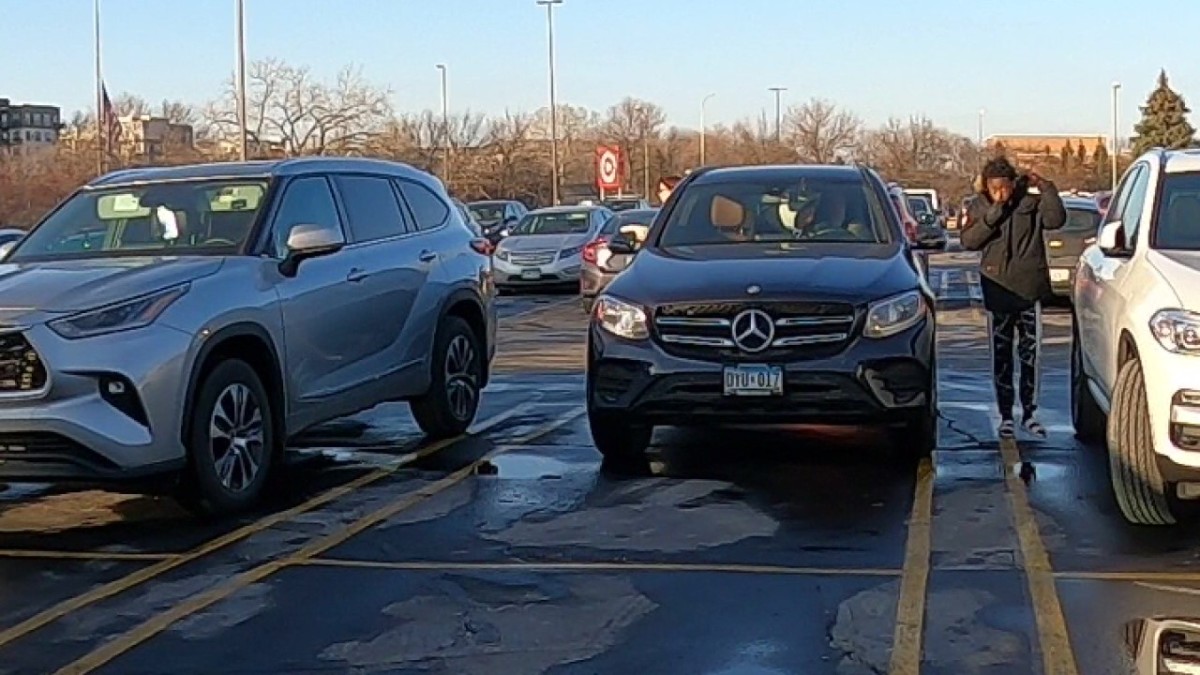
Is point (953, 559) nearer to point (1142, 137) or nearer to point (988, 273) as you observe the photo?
point (988, 273)

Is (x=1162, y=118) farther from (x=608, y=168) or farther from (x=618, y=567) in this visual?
(x=618, y=567)

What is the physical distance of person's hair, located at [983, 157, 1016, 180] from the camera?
994 centimetres

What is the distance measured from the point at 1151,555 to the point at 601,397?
2958mm

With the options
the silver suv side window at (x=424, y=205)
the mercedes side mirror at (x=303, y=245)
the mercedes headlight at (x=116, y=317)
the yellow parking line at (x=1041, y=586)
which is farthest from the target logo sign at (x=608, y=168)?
the mercedes headlight at (x=116, y=317)

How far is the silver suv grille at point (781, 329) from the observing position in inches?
330

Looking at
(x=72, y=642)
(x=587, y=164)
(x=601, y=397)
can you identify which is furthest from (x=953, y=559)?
(x=587, y=164)

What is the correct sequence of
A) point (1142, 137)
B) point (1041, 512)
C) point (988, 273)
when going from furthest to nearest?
point (1142, 137) → point (988, 273) → point (1041, 512)

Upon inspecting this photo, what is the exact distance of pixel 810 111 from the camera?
85500 mm

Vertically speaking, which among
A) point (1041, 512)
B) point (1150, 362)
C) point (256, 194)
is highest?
point (256, 194)

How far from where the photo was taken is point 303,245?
27.5 feet

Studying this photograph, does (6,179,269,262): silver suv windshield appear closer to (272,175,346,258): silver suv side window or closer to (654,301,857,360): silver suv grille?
(272,175,346,258): silver suv side window

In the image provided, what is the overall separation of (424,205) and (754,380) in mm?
3020

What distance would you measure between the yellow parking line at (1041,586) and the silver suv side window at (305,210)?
379 centimetres

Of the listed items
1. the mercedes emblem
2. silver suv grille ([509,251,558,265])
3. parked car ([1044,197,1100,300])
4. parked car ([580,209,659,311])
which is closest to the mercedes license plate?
the mercedes emblem
